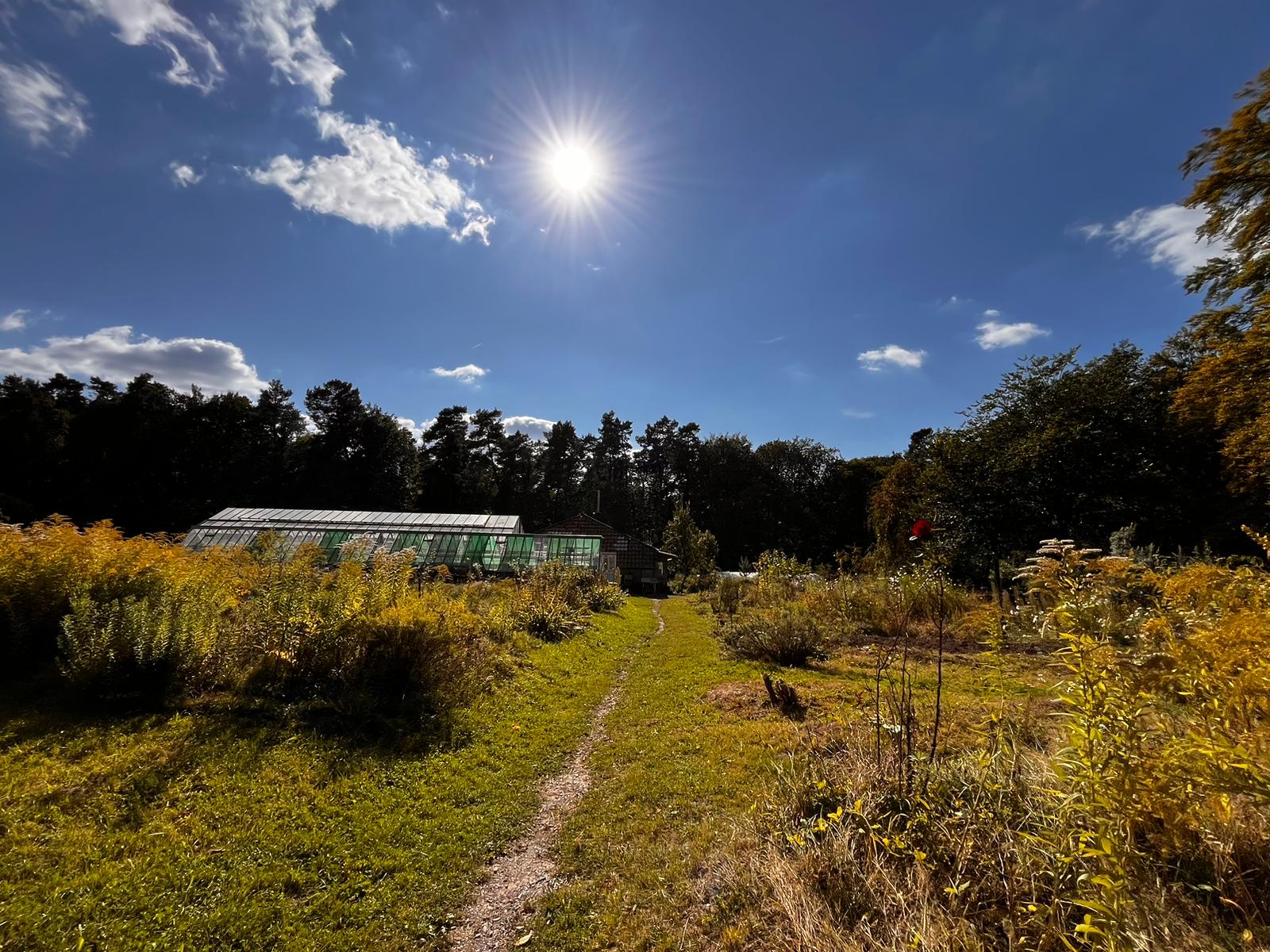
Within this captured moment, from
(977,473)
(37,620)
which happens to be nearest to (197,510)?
(37,620)

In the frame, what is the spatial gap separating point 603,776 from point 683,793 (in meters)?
1.18

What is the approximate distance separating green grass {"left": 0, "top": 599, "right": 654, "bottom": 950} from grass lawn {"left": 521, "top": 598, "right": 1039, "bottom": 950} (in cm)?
85

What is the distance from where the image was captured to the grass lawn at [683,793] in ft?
10.6

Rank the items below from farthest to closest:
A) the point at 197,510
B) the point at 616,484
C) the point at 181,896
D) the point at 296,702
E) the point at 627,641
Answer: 1. the point at 616,484
2. the point at 197,510
3. the point at 627,641
4. the point at 296,702
5. the point at 181,896

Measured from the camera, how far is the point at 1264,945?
69.5 inches

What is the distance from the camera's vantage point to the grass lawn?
3.23 metres

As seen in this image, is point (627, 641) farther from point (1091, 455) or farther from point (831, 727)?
point (1091, 455)

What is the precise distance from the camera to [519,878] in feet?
13.0

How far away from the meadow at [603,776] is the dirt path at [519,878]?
0.12 meters

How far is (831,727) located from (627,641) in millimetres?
8544

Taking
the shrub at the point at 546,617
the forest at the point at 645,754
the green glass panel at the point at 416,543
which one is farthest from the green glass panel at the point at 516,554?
the shrub at the point at 546,617

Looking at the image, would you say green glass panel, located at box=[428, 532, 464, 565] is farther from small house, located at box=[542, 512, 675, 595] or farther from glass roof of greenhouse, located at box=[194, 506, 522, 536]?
small house, located at box=[542, 512, 675, 595]

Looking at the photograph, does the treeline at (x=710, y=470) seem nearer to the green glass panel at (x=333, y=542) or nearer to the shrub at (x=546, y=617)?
the shrub at (x=546, y=617)

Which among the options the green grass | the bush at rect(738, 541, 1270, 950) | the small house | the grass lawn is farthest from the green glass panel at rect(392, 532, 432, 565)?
the bush at rect(738, 541, 1270, 950)
